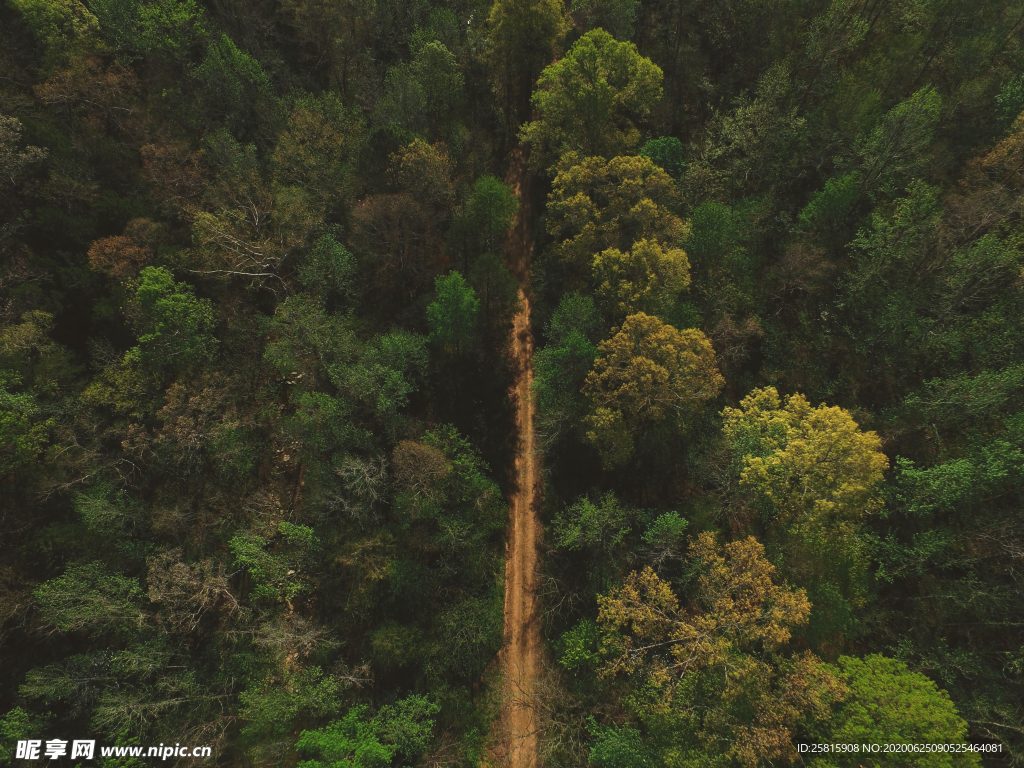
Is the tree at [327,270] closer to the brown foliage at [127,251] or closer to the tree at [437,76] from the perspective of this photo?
the brown foliage at [127,251]

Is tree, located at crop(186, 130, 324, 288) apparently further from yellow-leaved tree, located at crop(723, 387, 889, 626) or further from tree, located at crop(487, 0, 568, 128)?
yellow-leaved tree, located at crop(723, 387, 889, 626)

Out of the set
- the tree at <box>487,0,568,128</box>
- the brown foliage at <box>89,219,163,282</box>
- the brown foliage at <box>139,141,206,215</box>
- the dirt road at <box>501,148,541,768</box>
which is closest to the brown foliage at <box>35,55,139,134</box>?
the brown foliage at <box>139,141,206,215</box>

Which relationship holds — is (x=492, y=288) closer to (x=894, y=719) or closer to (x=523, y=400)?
(x=523, y=400)

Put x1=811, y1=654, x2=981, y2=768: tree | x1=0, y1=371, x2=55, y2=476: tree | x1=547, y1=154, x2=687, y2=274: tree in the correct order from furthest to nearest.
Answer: x1=547, y1=154, x2=687, y2=274: tree, x1=0, y1=371, x2=55, y2=476: tree, x1=811, y1=654, x2=981, y2=768: tree

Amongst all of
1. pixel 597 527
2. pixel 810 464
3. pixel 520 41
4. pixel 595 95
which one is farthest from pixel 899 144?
pixel 597 527

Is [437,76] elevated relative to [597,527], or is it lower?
elevated

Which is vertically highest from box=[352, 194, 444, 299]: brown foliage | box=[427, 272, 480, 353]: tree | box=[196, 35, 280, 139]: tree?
box=[196, 35, 280, 139]: tree
